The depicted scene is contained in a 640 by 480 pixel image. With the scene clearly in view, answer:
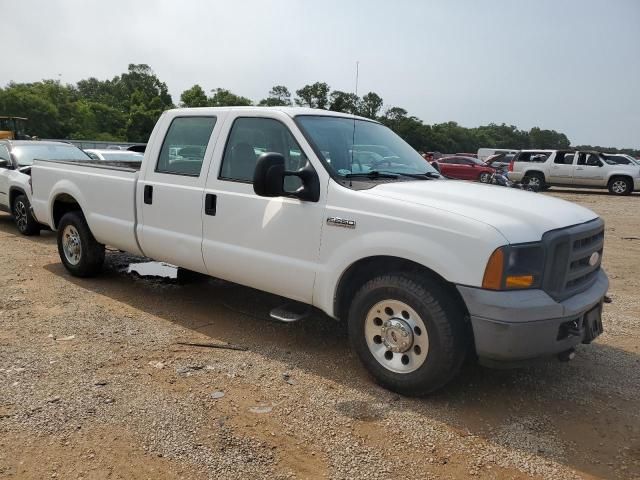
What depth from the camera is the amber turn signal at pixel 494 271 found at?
122 inches

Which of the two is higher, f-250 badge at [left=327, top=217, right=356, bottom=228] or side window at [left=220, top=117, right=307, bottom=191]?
side window at [left=220, top=117, right=307, bottom=191]

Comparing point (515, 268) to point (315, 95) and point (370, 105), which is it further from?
point (315, 95)

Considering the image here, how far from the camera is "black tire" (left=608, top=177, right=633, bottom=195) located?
22.0 metres

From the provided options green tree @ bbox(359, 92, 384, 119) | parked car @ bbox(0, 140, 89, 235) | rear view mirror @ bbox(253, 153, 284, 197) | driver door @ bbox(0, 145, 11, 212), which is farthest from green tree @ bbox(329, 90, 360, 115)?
driver door @ bbox(0, 145, 11, 212)

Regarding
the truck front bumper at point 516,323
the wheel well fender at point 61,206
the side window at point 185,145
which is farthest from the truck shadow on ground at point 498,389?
the wheel well fender at point 61,206

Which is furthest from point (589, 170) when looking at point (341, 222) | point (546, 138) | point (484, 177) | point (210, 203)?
point (546, 138)

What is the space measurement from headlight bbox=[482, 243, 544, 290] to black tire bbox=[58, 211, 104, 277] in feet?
15.0

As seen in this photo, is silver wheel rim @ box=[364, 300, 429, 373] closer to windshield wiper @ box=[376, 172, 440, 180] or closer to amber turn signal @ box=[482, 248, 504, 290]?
amber turn signal @ box=[482, 248, 504, 290]

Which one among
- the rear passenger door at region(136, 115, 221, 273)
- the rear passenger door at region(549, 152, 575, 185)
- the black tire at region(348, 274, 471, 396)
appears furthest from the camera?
the rear passenger door at region(549, 152, 575, 185)

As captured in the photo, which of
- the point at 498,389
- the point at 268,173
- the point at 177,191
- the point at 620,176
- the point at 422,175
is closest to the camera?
the point at 268,173

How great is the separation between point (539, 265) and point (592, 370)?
4.91 ft

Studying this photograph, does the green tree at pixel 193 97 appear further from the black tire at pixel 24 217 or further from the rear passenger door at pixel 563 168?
the black tire at pixel 24 217

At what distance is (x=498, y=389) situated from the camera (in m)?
3.82

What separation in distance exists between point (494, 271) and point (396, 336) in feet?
2.64
